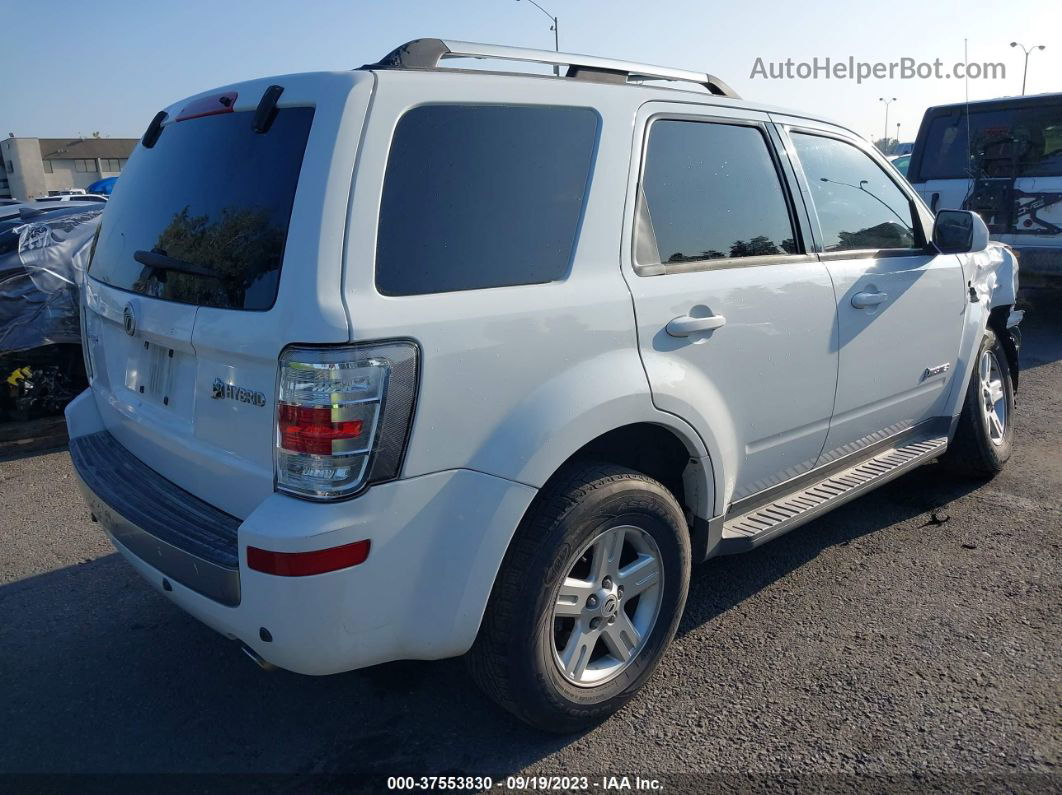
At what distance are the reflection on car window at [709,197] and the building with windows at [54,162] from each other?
7230 cm

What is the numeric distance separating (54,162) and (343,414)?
90.8 metres

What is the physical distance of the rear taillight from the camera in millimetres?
2029

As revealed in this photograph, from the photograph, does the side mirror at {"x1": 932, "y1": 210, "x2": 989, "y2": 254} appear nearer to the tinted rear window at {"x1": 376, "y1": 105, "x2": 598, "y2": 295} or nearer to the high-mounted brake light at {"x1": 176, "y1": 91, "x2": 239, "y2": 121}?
the tinted rear window at {"x1": 376, "y1": 105, "x2": 598, "y2": 295}

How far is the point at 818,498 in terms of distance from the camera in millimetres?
3441

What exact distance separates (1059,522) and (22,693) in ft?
15.0

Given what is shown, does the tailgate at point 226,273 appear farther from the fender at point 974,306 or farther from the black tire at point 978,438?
the black tire at point 978,438

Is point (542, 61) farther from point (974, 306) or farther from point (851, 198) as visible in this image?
point (974, 306)

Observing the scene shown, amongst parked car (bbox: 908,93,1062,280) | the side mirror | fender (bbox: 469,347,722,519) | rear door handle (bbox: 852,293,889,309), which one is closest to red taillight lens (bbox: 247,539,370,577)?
fender (bbox: 469,347,722,519)

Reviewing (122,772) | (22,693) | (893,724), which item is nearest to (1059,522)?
(893,724)

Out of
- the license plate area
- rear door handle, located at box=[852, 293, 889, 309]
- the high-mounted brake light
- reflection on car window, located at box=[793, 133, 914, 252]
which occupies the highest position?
the high-mounted brake light

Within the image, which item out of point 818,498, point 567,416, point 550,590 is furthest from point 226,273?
point 818,498

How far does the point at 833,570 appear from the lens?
12.3ft

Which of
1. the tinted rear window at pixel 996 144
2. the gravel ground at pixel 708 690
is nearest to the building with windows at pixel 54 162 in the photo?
the tinted rear window at pixel 996 144

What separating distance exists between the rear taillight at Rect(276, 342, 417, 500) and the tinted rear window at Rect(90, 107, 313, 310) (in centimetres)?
24
